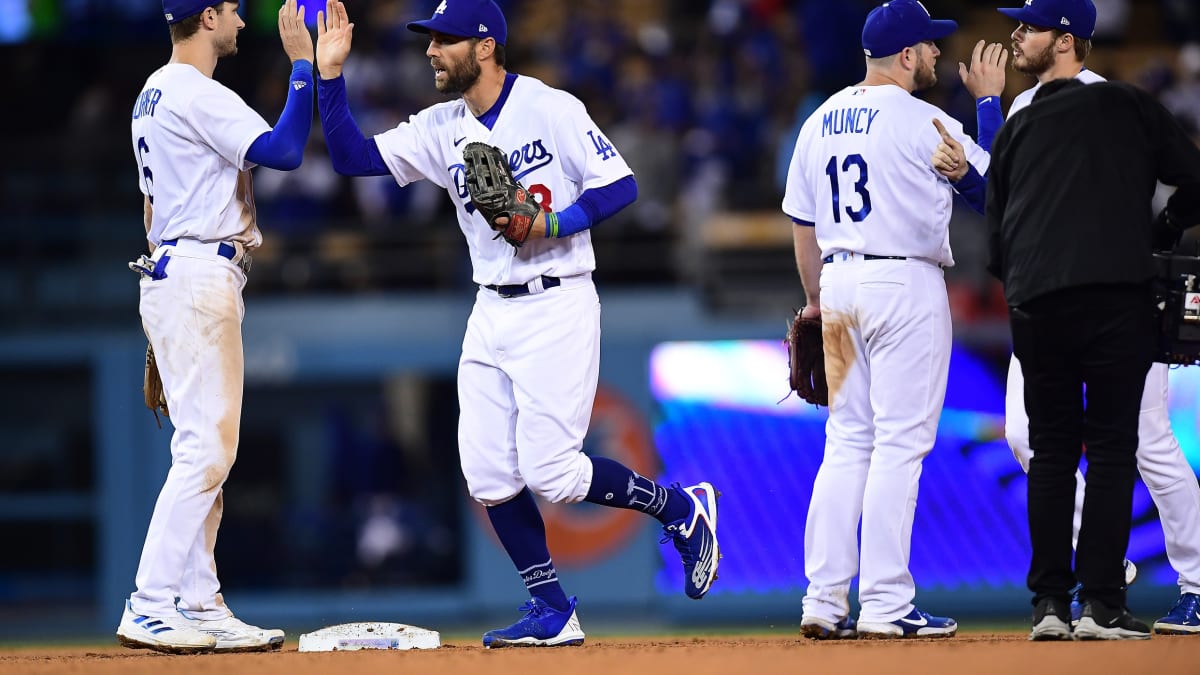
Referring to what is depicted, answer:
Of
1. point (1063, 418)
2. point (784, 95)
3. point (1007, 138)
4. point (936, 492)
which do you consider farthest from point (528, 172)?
point (784, 95)

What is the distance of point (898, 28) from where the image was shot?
5836 mm

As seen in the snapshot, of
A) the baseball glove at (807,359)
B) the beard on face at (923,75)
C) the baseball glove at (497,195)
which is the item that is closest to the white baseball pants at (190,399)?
the baseball glove at (497,195)

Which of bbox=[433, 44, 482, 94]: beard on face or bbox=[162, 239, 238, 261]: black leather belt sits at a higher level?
bbox=[433, 44, 482, 94]: beard on face

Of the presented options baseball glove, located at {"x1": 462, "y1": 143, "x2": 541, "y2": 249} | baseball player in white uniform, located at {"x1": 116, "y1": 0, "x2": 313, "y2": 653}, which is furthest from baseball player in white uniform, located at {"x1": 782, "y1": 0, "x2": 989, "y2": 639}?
baseball player in white uniform, located at {"x1": 116, "y1": 0, "x2": 313, "y2": 653}

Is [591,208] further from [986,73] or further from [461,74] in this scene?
[986,73]

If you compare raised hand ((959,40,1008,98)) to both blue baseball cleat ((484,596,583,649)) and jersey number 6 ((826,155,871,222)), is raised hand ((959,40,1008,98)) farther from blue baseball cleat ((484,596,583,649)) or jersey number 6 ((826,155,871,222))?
blue baseball cleat ((484,596,583,649))

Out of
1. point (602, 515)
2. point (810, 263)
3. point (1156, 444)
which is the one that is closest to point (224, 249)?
point (810, 263)

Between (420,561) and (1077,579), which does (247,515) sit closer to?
(420,561)

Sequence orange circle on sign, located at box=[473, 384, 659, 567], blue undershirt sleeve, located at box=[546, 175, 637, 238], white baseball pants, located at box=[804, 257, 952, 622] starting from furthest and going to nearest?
orange circle on sign, located at box=[473, 384, 659, 567] < white baseball pants, located at box=[804, 257, 952, 622] < blue undershirt sleeve, located at box=[546, 175, 637, 238]

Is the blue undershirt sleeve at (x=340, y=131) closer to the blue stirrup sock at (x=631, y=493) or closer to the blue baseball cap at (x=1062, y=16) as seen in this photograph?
the blue stirrup sock at (x=631, y=493)

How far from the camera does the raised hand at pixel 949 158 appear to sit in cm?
570

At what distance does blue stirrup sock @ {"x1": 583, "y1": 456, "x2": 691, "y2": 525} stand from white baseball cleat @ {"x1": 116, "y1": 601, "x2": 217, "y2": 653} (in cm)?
148

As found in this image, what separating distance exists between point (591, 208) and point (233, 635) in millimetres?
2049

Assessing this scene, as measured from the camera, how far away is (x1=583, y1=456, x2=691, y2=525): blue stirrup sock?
5855 millimetres
